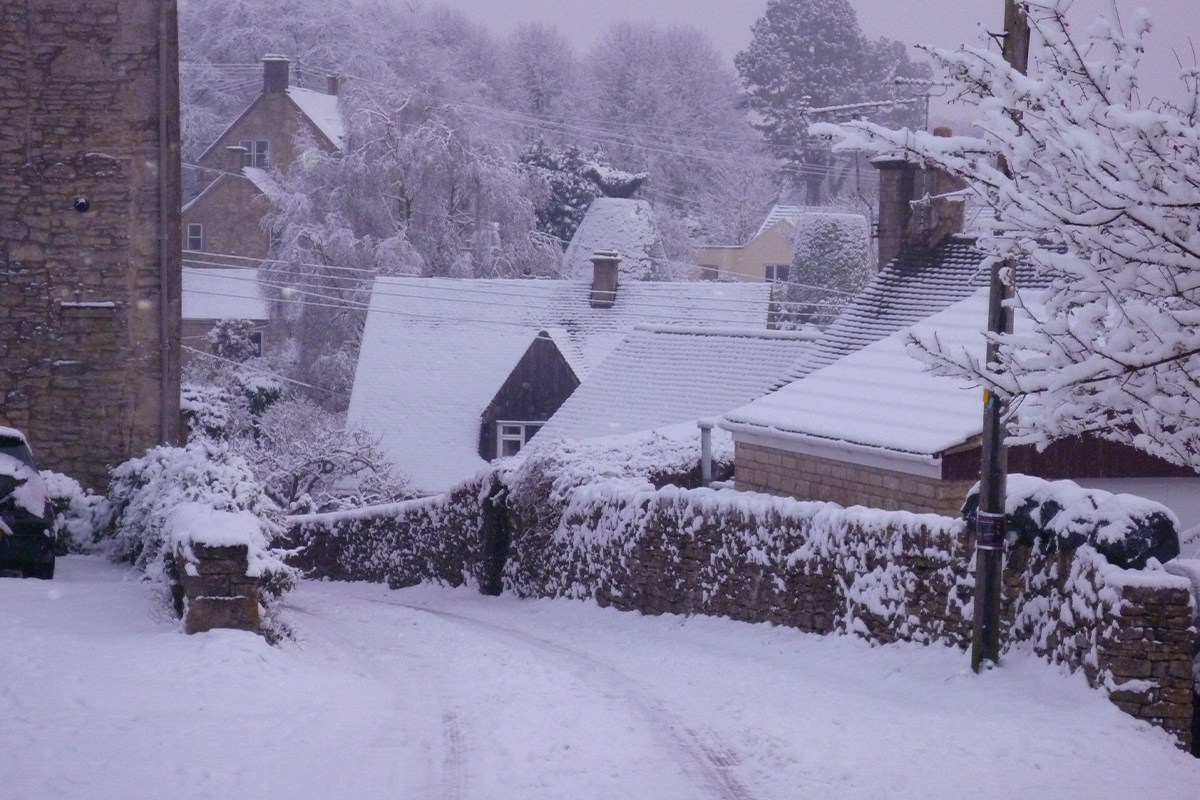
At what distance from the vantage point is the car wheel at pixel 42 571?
477 inches

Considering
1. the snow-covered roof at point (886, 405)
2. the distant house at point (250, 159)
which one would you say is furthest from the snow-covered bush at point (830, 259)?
the snow-covered roof at point (886, 405)

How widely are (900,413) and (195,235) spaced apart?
4749 centimetres

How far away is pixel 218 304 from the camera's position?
50.5 m

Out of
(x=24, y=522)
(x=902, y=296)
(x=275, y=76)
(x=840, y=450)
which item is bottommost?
(x=24, y=522)

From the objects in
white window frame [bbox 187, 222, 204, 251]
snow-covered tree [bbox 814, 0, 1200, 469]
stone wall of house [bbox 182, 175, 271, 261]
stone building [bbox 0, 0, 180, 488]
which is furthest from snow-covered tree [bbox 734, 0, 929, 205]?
snow-covered tree [bbox 814, 0, 1200, 469]

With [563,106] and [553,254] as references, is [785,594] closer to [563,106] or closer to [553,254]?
[553,254]

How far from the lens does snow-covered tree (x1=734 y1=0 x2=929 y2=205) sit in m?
72.6

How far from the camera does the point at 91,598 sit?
10953mm

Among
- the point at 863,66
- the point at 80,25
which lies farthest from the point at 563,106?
the point at 80,25

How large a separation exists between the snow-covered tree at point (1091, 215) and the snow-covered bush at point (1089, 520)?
6.72 feet

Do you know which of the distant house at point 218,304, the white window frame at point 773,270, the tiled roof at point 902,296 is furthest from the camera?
the white window frame at point 773,270

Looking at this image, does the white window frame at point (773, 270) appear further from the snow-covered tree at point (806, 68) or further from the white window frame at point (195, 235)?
the white window frame at point (195, 235)

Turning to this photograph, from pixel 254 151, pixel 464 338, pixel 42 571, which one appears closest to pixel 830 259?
pixel 464 338

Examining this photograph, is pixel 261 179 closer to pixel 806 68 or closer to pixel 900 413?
pixel 806 68
